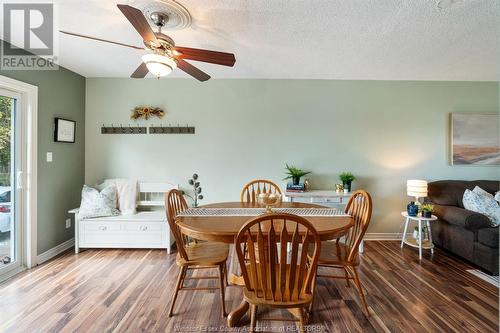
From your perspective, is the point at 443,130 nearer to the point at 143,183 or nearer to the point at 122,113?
the point at 143,183

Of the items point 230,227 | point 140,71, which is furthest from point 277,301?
point 140,71

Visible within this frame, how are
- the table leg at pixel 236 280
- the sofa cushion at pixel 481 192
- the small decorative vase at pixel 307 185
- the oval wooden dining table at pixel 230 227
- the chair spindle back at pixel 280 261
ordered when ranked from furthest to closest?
the small decorative vase at pixel 307 185
the sofa cushion at pixel 481 192
the table leg at pixel 236 280
the oval wooden dining table at pixel 230 227
the chair spindle back at pixel 280 261

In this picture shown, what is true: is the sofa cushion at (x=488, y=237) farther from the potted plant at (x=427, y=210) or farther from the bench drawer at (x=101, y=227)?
the bench drawer at (x=101, y=227)

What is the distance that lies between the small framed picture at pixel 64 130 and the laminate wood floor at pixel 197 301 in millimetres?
1518

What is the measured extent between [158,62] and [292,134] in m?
2.31

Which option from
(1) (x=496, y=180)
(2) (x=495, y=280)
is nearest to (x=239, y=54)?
(2) (x=495, y=280)

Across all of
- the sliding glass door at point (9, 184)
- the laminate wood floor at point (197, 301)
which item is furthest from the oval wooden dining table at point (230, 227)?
the sliding glass door at point (9, 184)

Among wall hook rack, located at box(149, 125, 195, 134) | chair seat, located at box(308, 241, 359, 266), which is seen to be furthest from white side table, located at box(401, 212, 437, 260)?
wall hook rack, located at box(149, 125, 195, 134)

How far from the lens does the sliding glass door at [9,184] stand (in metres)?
2.49

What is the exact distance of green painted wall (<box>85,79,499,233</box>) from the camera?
359 centimetres

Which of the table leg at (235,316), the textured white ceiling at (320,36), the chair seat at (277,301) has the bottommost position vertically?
the table leg at (235,316)

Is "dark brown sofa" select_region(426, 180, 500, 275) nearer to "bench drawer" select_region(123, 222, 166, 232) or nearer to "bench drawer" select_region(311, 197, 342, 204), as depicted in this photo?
"bench drawer" select_region(311, 197, 342, 204)

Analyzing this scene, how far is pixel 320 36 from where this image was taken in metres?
2.30

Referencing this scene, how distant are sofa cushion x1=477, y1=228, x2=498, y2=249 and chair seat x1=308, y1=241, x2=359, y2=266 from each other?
66.2 inches
